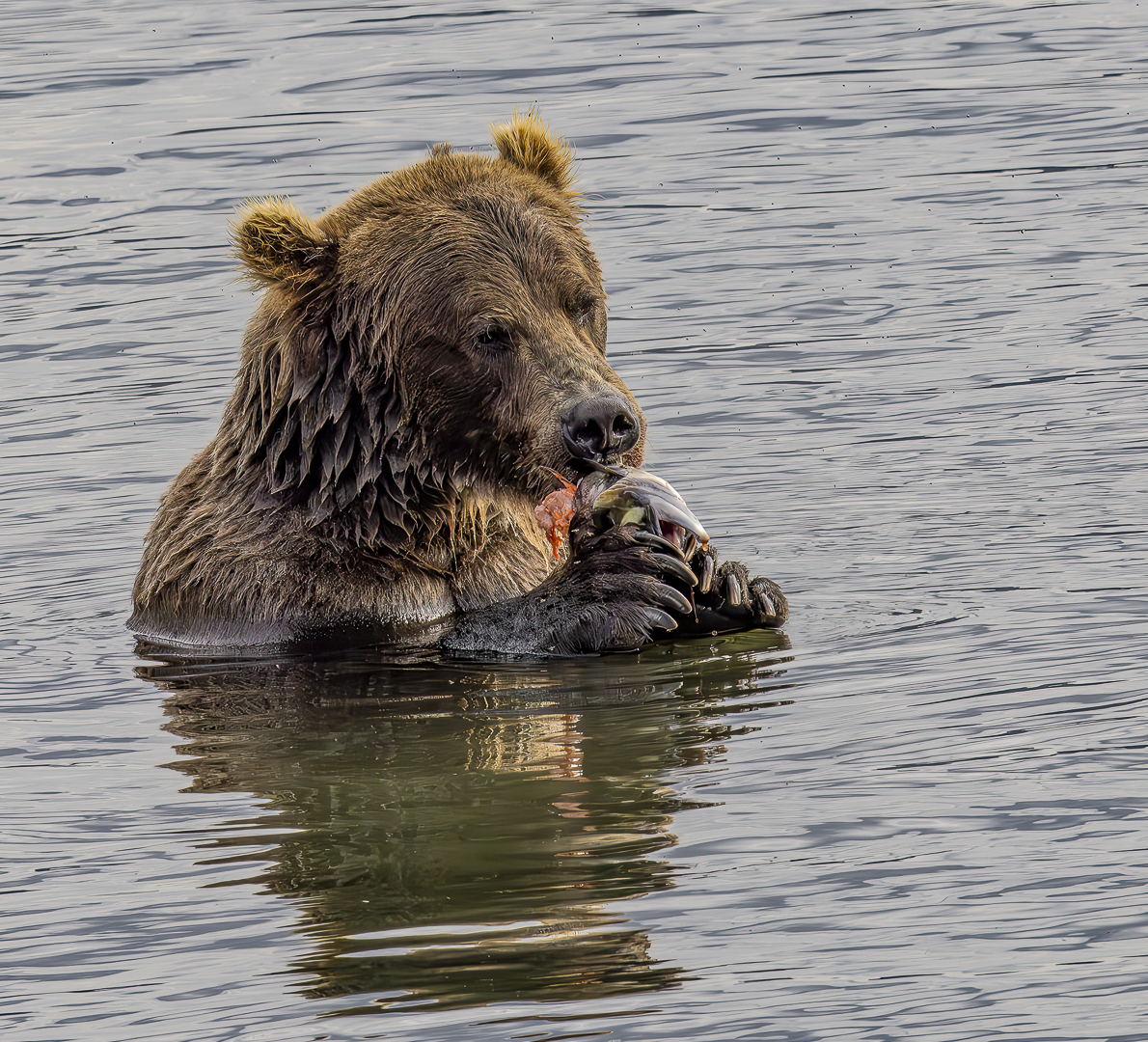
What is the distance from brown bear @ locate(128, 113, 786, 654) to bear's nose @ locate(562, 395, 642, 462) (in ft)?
0.32

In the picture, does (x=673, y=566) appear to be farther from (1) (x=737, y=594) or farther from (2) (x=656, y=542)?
(1) (x=737, y=594)

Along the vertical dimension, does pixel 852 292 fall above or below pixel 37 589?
above

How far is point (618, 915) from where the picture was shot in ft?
17.0

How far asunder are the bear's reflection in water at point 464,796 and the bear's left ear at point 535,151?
1.92m

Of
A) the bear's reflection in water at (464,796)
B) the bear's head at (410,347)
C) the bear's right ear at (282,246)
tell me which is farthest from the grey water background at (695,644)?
the bear's right ear at (282,246)

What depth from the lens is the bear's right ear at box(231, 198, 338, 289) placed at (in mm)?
7754

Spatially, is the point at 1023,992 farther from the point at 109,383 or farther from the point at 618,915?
the point at 109,383

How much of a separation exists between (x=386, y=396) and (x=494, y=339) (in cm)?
45

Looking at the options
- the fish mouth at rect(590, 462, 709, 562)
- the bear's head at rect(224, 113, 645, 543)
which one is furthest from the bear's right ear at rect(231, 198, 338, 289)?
the fish mouth at rect(590, 462, 709, 562)

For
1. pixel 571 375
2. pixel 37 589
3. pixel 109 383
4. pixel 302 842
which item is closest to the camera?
pixel 302 842

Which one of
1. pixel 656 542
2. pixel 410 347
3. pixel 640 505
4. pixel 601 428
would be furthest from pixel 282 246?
pixel 656 542

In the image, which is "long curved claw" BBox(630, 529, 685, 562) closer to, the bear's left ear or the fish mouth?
the fish mouth

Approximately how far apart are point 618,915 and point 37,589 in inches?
190

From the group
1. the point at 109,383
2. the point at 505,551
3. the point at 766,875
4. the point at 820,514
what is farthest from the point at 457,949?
the point at 109,383
